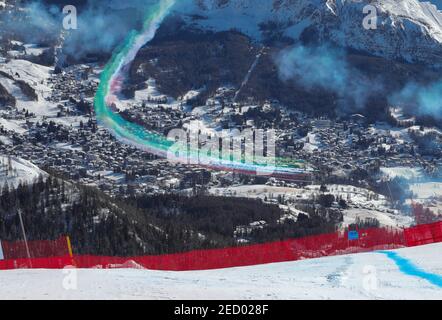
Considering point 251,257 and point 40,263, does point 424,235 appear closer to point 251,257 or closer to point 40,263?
point 251,257

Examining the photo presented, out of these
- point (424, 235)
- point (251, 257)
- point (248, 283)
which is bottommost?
point (251, 257)

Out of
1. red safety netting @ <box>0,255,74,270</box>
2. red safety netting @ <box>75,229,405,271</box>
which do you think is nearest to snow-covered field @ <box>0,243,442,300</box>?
red safety netting @ <box>0,255,74,270</box>

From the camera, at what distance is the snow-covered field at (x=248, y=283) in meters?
53.1

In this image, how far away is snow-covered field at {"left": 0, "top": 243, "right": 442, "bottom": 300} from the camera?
174 ft

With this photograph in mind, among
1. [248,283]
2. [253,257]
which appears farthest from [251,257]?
[248,283]

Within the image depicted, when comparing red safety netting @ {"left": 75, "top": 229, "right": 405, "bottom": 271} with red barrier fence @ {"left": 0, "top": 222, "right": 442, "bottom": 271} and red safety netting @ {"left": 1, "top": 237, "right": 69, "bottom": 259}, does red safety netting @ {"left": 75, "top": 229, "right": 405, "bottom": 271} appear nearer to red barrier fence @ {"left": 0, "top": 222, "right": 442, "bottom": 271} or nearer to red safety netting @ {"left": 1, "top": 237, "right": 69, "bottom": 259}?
red barrier fence @ {"left": 0, "top": 222, "right": 442, "bottom": 271}

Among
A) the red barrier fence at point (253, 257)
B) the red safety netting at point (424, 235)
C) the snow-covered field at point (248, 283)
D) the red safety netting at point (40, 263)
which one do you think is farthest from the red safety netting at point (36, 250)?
the snow-covered field at point (248, 283)

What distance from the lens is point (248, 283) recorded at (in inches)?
2384

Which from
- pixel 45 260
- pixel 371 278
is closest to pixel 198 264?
pixel 45 260
